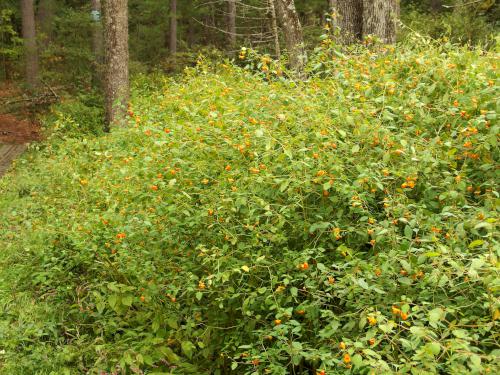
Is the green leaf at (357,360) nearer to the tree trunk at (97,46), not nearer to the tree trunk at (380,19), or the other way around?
the tree trunk at (380,19)

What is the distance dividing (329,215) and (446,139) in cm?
110

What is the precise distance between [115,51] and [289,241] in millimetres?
8964

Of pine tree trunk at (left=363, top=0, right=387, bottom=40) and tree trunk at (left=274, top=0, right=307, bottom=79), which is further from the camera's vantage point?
tree trunk at (left=274, top=0, right=307, bottom=79)

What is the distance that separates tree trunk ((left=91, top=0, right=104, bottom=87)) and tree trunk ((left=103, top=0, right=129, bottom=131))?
488 centimetres

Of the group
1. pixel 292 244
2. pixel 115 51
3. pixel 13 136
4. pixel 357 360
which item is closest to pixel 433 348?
pixel 357 360

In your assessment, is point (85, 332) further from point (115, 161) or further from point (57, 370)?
point (115, 161)

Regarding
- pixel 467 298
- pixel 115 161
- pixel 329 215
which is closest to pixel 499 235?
pixel 467 298

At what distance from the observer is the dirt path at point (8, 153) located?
39.8 ft

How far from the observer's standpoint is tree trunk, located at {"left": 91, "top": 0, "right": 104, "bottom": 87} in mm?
17097

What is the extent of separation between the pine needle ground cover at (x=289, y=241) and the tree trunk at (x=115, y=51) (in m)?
6.82

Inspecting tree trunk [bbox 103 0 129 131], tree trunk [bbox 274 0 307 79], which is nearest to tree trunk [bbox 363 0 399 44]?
tree trunk [bbox 274 0 307 79]

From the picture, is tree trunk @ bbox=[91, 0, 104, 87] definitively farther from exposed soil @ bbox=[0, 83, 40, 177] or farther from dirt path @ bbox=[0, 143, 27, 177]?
dirt path @ bbox=[0, 143, 27, 177]

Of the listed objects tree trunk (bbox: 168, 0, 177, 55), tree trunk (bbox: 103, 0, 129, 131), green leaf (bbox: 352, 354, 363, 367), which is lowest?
green leaf (bbox: 352, 354, 363, 367)

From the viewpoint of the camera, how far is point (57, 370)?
4434 millimetres
